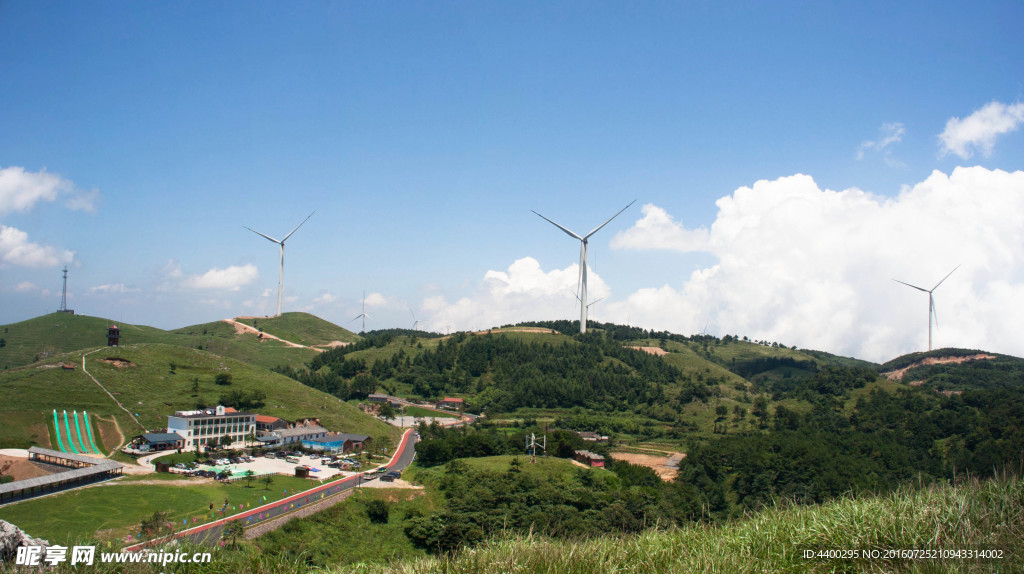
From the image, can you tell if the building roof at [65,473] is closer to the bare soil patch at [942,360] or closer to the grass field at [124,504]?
the grass field at [124,504]

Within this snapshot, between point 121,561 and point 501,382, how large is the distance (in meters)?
129

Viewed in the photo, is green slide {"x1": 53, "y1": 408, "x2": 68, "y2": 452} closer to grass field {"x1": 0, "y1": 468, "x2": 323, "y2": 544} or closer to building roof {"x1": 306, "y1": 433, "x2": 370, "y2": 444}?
grass field {"x1": 0, "y1": 468, "x2": 323, "y2": 544}

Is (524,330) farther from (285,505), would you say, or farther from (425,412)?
(285,505)

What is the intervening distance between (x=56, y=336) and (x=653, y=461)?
524 feet

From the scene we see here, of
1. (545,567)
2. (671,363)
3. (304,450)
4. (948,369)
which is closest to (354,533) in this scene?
(304,450)

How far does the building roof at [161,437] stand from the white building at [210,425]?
104cm

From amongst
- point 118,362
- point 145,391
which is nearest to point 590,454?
point 145,391

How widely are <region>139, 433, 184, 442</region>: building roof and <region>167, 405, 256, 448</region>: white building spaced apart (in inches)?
40.9

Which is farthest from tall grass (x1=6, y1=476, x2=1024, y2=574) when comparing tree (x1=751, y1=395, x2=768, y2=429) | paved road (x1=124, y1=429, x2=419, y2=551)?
tree (x1=751, y1=395, x2=768, y2=429)

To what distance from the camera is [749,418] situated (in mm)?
108562

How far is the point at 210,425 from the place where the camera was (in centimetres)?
7231

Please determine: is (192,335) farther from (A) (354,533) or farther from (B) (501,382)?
(A) (354,533)

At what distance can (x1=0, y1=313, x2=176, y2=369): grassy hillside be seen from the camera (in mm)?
136500

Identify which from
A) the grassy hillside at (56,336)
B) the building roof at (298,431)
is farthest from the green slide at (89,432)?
the grassy hillside at (56,336)
